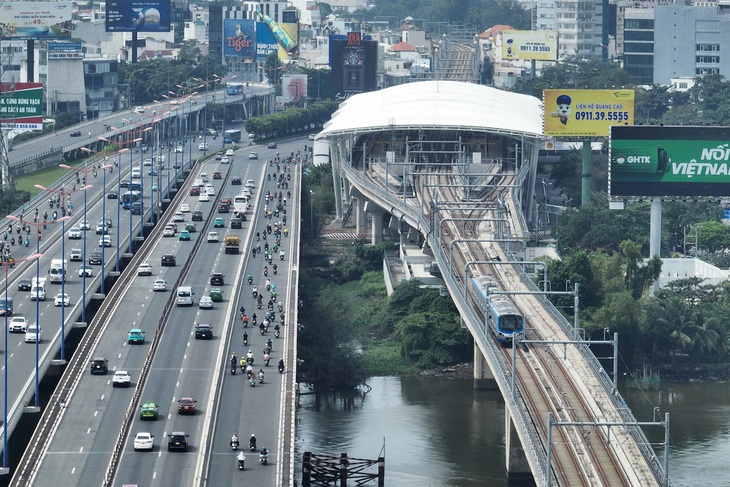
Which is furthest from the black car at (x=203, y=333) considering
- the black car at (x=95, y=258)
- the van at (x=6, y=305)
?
the black car at (x=95, y=258)

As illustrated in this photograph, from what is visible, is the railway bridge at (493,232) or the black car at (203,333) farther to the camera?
the black car at (203,333)

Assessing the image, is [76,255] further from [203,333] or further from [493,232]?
[493,232]

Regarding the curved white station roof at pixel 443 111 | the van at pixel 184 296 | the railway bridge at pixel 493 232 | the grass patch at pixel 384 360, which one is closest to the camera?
the railway bridge at pixel 493 232

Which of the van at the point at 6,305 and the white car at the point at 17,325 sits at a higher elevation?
the van at the point at 6,305

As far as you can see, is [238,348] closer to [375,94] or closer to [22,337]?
[22,337]

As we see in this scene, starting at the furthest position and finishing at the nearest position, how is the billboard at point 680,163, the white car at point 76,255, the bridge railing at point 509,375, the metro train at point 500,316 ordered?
the billboard at point 680,163 < the white car at point 76,255 < the metro train at point 500,316 < the bridge railing at point 509,375

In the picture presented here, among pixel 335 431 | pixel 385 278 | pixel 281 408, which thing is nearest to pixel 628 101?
pixel 385 278

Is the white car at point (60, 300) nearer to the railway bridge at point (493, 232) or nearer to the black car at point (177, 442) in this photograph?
the railway bridge at point (493, 232)
